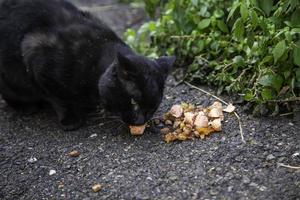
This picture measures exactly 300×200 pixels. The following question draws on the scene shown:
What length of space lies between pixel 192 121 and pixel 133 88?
0.41 metres

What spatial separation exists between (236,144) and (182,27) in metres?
1.06

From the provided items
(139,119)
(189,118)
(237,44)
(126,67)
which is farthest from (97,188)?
(237,44)

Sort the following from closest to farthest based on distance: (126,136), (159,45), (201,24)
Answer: (126,136)
(201,24)
(159,45)

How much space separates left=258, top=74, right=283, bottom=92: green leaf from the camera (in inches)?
105

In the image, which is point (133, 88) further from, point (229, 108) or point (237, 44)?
point (237, 44)

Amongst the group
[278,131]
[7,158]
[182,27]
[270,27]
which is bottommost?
[7,158]

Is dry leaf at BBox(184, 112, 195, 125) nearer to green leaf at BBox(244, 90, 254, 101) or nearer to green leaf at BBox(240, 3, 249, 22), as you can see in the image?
green leaf at BBox(244, 90, 254, 101)

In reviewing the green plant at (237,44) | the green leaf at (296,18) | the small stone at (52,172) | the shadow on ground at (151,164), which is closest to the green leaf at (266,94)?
the green plant at (237,44)

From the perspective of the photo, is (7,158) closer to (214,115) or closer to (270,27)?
(214,115)

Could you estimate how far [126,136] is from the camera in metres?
2.77

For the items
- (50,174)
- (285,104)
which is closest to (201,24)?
(285,104)

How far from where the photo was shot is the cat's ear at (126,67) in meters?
2.42

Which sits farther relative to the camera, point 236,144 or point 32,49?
point 32,49

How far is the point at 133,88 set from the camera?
2.52 meters
